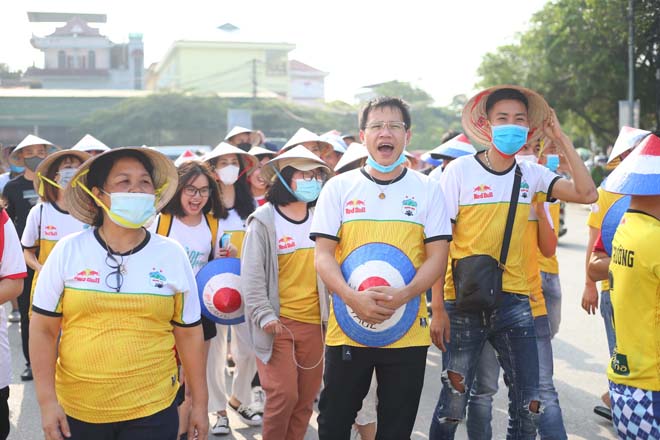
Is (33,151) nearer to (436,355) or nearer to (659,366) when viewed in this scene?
(436,355)

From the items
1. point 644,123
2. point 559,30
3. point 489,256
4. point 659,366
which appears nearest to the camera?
point 659,366

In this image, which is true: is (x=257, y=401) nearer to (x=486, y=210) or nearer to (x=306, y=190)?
(x=306, y=190)

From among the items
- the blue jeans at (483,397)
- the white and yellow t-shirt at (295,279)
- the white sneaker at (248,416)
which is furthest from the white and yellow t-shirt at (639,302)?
the white sneaker at (248,416)

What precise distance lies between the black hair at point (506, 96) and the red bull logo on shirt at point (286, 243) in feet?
4.64

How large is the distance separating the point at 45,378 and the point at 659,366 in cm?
251

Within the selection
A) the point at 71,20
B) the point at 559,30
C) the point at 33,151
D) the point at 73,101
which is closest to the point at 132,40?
the point at 71,20

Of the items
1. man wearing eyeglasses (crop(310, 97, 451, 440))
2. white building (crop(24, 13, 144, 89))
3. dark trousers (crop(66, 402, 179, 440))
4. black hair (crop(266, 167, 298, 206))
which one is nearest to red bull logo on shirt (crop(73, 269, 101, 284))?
dark trousers (crop(66, 402, 179, 440))

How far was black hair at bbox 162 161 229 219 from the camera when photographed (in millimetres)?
5582

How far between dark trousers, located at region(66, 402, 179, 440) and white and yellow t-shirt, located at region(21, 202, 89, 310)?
3.49 meters

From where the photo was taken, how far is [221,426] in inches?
237

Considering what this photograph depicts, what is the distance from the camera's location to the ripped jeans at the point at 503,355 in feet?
14.6

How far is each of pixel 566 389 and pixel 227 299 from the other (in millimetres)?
3372

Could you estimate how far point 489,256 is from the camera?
435cm

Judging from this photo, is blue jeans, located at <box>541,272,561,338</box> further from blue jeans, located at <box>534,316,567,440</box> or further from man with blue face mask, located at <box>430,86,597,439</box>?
man with blue face mask, located at <box>430,86,597,439</box>
